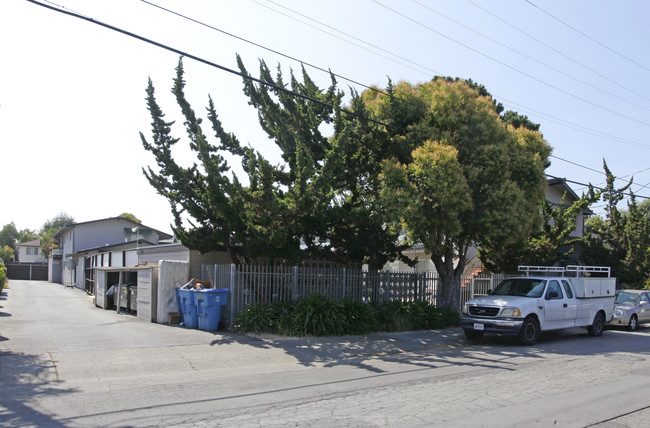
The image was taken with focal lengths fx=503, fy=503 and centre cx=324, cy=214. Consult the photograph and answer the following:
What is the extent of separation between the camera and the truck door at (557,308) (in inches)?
520

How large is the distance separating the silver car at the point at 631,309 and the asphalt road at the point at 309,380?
120 inches

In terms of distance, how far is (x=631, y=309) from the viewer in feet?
55.4

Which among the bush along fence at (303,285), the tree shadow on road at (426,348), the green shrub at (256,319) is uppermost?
the bush along fence at (303,285)

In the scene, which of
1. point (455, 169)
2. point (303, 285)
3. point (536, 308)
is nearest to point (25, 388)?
point (303, 285)

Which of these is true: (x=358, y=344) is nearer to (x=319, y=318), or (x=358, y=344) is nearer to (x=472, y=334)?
→ (x=319, y=318)

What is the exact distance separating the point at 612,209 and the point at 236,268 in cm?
2092

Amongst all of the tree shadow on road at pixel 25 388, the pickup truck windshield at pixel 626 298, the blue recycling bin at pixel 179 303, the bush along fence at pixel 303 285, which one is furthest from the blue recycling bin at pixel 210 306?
the pickup truck windshield at pixel 626 298

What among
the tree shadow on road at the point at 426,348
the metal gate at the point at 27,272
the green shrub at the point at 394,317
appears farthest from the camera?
the metal gate at the point at 27,272

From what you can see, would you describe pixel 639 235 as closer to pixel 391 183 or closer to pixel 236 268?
pixel 391 183

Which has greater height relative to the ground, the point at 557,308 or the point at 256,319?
the point at 557,308

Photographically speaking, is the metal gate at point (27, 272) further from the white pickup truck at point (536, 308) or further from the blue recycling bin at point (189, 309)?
the white pickup truck at point (536, 308)

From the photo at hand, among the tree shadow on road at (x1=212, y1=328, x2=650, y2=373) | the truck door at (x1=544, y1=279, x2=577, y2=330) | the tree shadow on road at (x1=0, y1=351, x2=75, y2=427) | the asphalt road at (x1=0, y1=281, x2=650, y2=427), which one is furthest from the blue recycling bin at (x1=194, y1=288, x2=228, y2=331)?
the truck door at (x1=544, y1=279, x2=577, y2=330)

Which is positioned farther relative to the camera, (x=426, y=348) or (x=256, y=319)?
(x=256, y=319)

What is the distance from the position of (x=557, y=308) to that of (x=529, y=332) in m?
1.34
